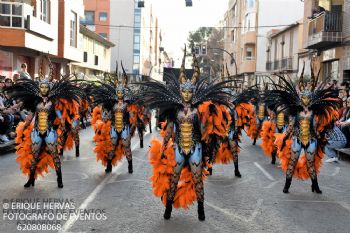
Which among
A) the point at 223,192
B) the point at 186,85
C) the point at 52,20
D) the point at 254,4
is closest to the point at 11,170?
the point at 223,192

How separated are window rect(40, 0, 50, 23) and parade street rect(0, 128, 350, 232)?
53.2 ft

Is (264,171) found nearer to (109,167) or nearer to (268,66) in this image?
(109,167)

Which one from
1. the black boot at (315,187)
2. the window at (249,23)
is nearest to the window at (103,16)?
the window at (249,23)

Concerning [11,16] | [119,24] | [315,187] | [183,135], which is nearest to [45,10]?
[11,16]

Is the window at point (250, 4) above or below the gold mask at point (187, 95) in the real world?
above

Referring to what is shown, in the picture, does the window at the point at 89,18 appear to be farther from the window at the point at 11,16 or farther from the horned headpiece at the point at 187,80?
the horned headpiece at the point at 187,80

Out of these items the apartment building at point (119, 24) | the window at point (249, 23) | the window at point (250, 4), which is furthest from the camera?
the apartment building at point (119, 24)

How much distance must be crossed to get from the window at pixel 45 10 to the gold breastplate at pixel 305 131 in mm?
20733

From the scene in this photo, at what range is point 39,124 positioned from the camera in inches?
313

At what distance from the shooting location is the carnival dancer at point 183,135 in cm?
634

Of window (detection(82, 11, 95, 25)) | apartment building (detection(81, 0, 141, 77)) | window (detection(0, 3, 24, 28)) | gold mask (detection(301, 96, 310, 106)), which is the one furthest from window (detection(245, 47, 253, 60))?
gold mask (detection(301, 96, 310, 106))

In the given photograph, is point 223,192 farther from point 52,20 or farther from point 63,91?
point 52,20

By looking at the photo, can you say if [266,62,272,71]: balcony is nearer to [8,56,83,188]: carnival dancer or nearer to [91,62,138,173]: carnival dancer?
[91,62,138,173]: carnival dancer

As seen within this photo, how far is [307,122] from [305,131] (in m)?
0.16
